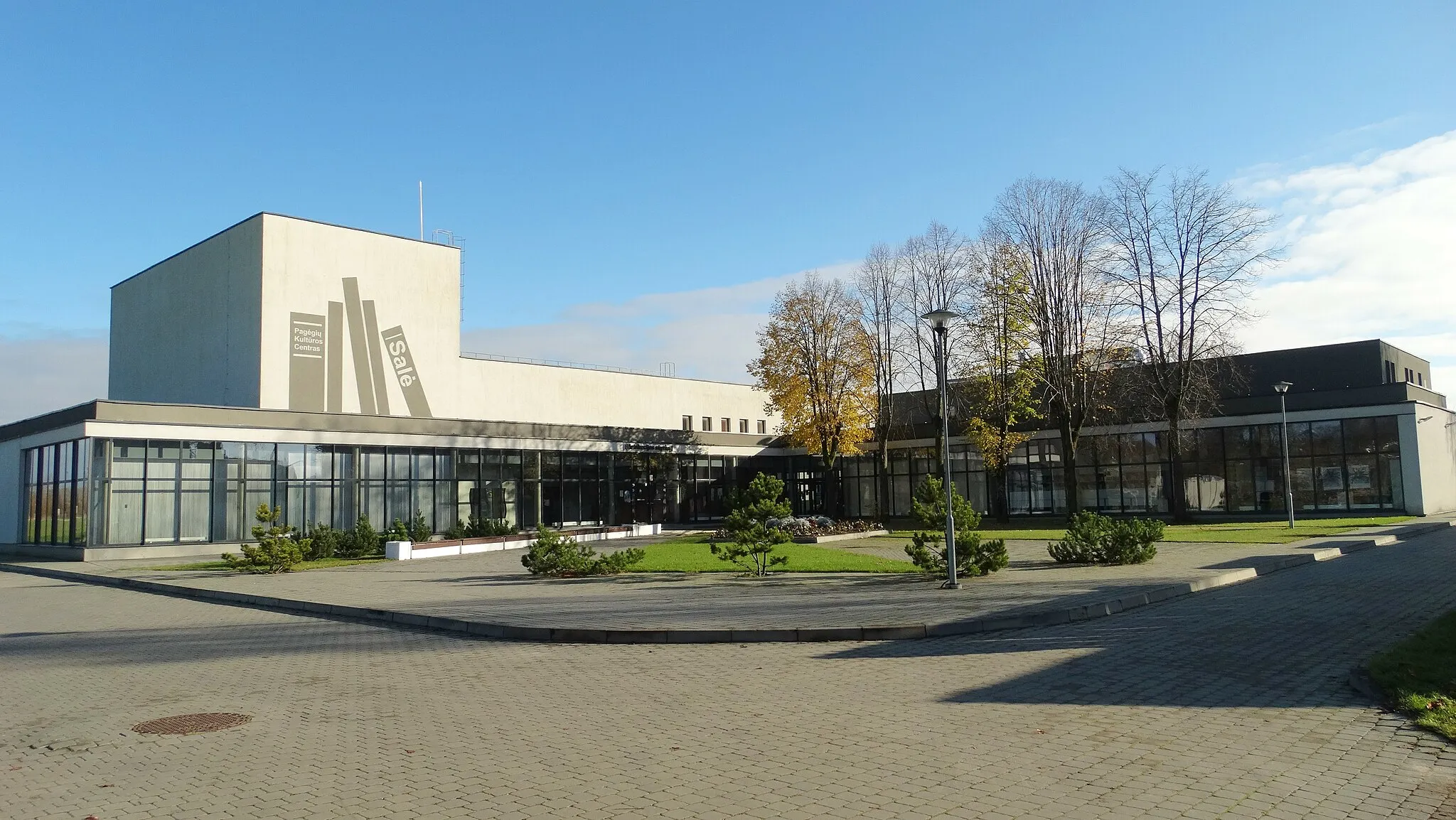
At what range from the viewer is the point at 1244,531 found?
33.7 metres

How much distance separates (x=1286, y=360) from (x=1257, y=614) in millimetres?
36846

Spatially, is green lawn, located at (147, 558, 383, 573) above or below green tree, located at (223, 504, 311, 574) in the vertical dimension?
below

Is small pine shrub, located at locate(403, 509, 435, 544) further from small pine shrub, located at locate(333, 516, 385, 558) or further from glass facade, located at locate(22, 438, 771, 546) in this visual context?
small pine shrub, located at locate(333, 516, 385, 558)

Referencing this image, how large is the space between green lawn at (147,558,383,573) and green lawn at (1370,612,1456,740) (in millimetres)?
26880

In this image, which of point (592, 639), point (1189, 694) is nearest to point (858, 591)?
point (592, 639)

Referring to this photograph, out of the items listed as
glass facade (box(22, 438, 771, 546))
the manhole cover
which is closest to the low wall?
glass facade (box(22, 438, 771, 546))

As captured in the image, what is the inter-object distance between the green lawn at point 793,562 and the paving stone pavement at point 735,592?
870 mm

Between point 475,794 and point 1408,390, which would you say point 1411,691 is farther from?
point 1408,390

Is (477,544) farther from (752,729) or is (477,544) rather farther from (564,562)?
(752,729)

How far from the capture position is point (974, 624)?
1298 centimetres

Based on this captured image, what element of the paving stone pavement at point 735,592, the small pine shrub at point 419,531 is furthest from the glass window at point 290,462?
the paving stone pavement at point 735,592

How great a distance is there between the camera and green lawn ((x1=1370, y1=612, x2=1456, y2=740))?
722 centimetres

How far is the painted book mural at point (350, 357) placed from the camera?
4400 cm

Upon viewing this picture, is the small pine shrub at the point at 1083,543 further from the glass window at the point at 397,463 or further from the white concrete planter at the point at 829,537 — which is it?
the glass window at the point at 397,463
